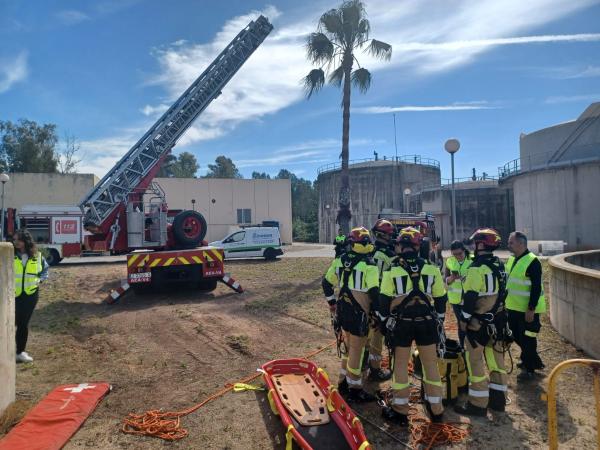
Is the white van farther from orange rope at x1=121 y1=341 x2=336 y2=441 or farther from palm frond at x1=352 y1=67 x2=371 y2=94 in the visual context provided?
orange rope at x1=121 y1=341 x2=336 y2=441

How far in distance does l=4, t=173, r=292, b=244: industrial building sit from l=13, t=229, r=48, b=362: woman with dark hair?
26161 mm

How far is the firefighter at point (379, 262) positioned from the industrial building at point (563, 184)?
73.0 feet

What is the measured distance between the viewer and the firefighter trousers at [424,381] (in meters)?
4.05

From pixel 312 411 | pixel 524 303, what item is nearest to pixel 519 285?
pixel 524 303

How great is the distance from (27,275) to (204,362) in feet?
8.86

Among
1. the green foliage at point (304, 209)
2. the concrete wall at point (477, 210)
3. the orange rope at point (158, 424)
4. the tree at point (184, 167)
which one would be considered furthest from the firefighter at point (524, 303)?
the tree at point (184, 167)

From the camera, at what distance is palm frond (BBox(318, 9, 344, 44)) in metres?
16.6

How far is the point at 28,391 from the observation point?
4.91 meters

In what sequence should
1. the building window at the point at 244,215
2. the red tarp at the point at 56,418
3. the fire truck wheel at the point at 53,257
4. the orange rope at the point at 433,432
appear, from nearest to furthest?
the red tarp at the point at 56,418 < the orange rope at the point at 433,432 < the fire truck wheel at the point at 53,257 < the building window at the point at 244,215

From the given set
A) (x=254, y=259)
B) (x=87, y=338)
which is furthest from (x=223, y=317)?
(x=254, y=259)

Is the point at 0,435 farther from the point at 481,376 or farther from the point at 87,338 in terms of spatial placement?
the point at 481,376

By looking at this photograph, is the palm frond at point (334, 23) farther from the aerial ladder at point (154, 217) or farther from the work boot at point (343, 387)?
the work boot at point (343, 387)

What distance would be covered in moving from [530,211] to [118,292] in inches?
965

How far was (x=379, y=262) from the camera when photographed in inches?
213
